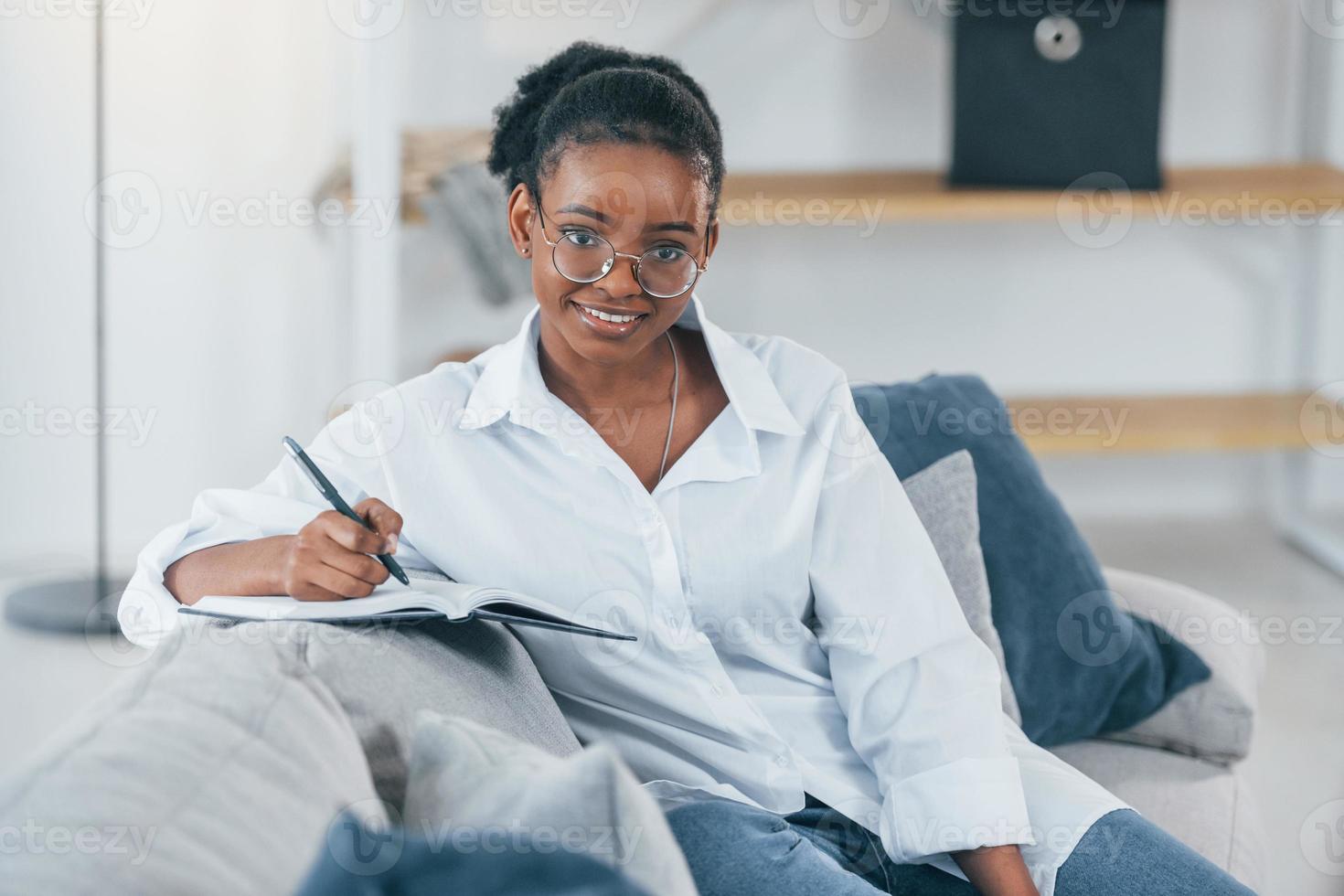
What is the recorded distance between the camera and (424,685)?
1.06 m

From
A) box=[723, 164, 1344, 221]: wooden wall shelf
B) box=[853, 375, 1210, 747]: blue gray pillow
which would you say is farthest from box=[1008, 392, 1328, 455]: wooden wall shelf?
box=[853, 375, 1210, 747]: blue gray pillow

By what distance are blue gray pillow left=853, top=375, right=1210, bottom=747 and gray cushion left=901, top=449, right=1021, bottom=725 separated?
16 mm

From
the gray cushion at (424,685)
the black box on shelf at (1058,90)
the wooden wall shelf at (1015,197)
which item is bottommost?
the gray cushion at (424,685)

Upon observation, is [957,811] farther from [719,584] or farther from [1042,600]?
[1042,600]

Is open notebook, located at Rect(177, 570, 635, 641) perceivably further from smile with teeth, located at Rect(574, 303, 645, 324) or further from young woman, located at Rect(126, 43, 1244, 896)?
smile with teeth, located at Rect(574, 303, 645, 324)

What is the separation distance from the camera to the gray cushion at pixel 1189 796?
4.68ft

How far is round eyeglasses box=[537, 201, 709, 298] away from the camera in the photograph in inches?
47.1

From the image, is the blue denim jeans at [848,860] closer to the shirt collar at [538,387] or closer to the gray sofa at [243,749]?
the gray sofa at [243,749]

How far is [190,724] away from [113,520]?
7.72ft

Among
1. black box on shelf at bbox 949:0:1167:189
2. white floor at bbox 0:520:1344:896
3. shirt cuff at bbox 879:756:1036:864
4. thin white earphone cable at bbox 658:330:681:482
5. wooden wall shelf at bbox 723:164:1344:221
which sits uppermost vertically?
black box on shelf at bbox 949:0:1167:189

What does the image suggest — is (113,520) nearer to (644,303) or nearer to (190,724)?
(644,303)

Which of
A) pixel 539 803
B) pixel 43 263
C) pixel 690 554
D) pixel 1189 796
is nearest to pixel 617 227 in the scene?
pixel 690 554

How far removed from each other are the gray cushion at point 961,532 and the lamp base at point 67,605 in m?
1.74

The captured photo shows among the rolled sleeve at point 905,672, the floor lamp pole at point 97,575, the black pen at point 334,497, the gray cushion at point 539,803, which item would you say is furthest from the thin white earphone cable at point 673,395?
the floor lamp pole at point 97,575
